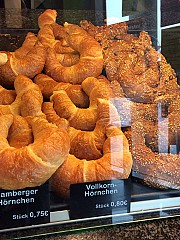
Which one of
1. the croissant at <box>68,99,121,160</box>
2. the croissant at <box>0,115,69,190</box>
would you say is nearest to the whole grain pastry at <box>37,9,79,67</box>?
the croissant at <box>68,99,121,160</box>

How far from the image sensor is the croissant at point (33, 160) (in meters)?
0.65

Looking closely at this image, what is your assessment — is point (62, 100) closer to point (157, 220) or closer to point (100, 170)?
point (100, 170)

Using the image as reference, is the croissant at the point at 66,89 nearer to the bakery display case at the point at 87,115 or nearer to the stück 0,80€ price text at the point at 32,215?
the bakery display case at the point at 87,115

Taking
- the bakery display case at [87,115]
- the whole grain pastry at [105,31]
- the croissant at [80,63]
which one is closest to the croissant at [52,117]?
the bakery display case at [87,115]

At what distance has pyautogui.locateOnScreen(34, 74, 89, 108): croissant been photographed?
90cm

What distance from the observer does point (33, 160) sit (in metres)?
0.66

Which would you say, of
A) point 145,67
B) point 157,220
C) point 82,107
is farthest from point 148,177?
point 145,67

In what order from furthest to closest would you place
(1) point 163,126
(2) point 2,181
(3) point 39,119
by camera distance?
(1) point 163,126, (3) point 39,119, (2) point 2,181

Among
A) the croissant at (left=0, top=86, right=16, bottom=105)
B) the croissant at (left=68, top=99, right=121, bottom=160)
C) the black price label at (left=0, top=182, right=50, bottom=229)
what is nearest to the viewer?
the black price label at (left=0, top=182, right=50, bottom=229)

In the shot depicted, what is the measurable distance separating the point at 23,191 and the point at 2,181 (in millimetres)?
Result: 40

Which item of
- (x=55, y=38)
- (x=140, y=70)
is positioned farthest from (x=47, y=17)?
(x=140, y=70)

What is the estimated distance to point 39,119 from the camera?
77cm

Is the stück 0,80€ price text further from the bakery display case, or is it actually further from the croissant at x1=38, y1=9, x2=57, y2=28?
the croissant at x1=38, y1=9, x2=57, y2=28

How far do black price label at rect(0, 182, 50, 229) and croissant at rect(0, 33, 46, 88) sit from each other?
1.17 ft
